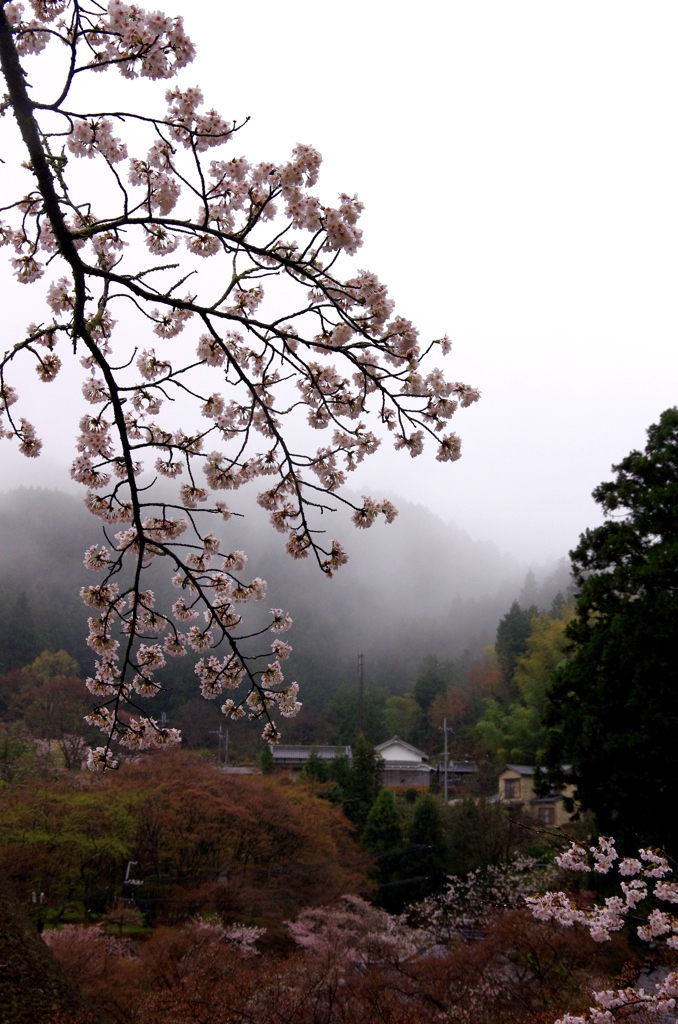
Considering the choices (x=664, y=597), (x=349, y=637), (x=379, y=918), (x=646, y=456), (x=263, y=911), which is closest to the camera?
(x=664, y=597)

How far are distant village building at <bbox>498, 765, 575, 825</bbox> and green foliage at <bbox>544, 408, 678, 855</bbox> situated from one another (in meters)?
12.4

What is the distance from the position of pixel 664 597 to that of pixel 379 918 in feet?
24.1

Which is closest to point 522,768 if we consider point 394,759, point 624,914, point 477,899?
point 394,759

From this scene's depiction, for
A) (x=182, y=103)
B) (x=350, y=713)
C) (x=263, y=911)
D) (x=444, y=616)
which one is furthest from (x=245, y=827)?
(x=444, y=616)

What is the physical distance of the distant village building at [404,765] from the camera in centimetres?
2547

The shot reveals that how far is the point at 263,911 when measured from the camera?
9766 millimetres

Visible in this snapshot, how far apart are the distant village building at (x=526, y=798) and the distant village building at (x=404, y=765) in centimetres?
447

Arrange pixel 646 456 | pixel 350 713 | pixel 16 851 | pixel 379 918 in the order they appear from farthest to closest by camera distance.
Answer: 1. pixel 350 713
2. pixel 379 918
3. pixel 16 851
4. pixel 646 456

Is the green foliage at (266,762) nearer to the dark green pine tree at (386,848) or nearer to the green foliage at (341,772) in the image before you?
the green foliage at (341,772)

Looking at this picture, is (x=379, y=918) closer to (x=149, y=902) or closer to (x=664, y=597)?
(x=149, y=902)

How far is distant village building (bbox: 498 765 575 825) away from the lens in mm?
18859

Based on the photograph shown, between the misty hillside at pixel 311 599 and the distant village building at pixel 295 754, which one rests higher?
the misty hillside at pixel 311 599

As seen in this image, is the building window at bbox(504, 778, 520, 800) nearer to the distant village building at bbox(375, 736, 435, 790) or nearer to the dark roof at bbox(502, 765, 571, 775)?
the dark roof at bbox(502, 765, 571, 775)

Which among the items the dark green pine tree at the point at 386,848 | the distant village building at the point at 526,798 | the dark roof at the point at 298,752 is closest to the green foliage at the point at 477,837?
the dark green pine tree at the point at 386,848
